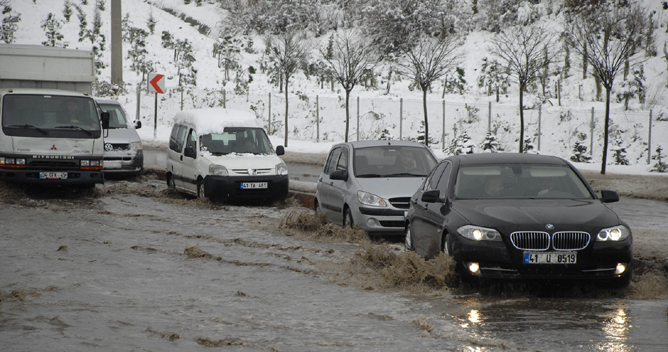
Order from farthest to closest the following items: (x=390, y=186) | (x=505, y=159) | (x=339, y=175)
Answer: (x=339, y=175)
(x=390, y=186)
(x=505, y=159)

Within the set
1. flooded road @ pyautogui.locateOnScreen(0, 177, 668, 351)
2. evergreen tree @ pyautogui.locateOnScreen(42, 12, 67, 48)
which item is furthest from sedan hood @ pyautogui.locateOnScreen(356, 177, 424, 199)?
evergreen tree @ pyautogui.locateOnScreen(42, 12, 67, 48)

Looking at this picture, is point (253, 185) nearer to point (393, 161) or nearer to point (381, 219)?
point (393, 161)

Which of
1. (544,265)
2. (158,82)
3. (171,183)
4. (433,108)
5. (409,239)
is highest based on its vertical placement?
(158,82)

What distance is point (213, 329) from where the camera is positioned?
6.44 meters

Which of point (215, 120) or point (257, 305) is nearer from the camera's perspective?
point (257, 305)

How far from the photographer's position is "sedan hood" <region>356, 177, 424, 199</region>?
11789mm

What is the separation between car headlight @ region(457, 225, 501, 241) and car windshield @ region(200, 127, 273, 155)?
30.9ft

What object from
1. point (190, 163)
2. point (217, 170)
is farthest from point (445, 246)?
point (190, 163)

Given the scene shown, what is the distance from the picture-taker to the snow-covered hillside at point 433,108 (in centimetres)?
3097

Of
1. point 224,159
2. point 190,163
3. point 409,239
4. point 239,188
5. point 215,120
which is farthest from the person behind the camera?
point 215,120

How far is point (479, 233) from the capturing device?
7547 millimetres

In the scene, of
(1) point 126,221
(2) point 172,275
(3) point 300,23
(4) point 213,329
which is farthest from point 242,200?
(3) point 300,23

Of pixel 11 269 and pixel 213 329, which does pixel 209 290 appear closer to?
pixel 213 329

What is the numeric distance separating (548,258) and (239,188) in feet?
30.1
